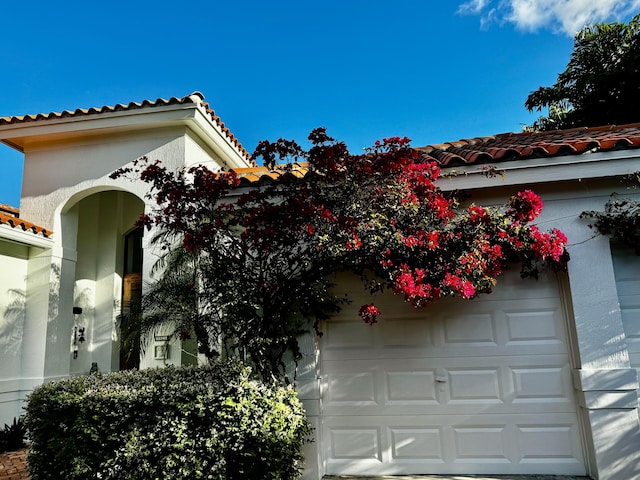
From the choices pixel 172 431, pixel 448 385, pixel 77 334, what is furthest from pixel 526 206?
pixel 77 334

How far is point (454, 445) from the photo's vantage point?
5.71m

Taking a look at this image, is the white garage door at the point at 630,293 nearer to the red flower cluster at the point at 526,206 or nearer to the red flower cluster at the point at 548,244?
the red flower cluster at the point at 548,244

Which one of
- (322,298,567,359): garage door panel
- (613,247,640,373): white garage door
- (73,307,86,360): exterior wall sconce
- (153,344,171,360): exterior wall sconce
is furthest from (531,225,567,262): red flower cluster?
(73,307,86,360): exterior wall sconce

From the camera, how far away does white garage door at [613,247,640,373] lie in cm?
548

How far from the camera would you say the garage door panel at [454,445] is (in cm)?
550

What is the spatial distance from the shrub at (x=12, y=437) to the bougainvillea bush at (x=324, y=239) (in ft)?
14.7

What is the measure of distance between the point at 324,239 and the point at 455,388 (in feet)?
8.66

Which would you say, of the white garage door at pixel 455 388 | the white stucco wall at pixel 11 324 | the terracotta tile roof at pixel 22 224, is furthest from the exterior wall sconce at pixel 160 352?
the white garage door at pixel 455 388

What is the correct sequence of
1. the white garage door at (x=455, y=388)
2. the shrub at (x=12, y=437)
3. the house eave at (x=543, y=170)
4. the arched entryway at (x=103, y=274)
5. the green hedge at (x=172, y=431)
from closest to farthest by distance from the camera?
the green hedge at (x=172, y=431), the house eave at (x=543, y=170), the white garage door at (x=455, y=388), the shrub at (x=12, y=437), the arched entryway at (x=103, y=274)

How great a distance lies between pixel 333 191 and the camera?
536cm

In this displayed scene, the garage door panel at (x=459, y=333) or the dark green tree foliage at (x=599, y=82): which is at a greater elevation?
the dark green tree foliage at (x=599, y=82)

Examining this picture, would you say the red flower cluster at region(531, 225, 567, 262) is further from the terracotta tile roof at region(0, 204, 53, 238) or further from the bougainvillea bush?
the terracotta tile roof at region(0, 204, 53, 238)

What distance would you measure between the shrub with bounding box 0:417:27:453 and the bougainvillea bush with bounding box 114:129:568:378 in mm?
4485

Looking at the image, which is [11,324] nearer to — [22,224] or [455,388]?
[22,224]
